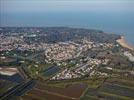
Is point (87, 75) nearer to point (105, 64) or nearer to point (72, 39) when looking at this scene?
point (105, 64)

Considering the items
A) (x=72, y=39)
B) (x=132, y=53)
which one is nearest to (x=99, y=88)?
(x=132, y=53)

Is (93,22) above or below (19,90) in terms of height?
above

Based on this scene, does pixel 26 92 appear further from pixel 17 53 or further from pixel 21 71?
pixel 17 53

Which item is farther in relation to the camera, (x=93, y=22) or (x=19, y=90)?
(x=93, y=22)

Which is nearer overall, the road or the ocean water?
the road

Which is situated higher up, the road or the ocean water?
the ocean water

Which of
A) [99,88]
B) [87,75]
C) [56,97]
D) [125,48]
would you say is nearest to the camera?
[56,97]

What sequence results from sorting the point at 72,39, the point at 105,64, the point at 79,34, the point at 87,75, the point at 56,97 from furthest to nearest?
the point at 79,34
the point at 72,39
the point at 105,64
the point at 87,75
the point at 56,97

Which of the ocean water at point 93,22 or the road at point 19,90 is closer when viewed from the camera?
the road at point 19,90

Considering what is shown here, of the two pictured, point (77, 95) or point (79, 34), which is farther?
point (79, 34)

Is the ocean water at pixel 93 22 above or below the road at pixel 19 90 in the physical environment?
above
